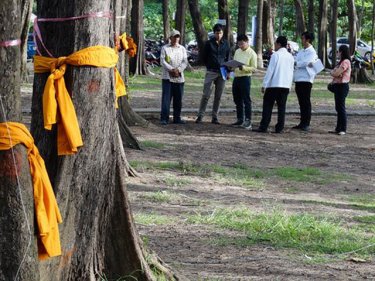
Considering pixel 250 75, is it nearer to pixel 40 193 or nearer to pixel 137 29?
pixel 137 29

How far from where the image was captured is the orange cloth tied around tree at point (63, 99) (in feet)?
19.4

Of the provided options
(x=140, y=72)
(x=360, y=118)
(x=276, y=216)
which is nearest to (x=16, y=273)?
(x=276, y=216)

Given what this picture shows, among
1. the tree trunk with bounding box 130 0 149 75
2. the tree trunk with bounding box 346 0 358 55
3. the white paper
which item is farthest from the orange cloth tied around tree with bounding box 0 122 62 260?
the tree trunk with bounding box 346 0 358 55

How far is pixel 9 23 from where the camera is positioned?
511 cm

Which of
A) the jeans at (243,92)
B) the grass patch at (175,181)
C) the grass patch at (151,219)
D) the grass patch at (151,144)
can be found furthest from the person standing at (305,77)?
the grass patch at (151,219)

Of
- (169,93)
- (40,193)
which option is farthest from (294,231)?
(169,93)

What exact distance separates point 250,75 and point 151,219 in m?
9.76

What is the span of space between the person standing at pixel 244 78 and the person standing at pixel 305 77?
3.06ft

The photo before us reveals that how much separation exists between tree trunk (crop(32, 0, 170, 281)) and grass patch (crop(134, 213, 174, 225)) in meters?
2.99

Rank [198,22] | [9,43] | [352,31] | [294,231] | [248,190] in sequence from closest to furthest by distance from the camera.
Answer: [9,43]
[294,231]
[248,190]
[352,31]
[198,22]

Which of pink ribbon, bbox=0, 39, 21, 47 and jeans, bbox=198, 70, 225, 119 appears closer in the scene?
pink ribbon, bbox=0, 39, 21, 47

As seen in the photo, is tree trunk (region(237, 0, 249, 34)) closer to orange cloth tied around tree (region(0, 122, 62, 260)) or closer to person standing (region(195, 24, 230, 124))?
person standing (region(195, 24, 230, 124))

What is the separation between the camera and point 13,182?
17.0 ft

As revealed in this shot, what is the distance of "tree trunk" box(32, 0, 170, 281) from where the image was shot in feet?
19.9
